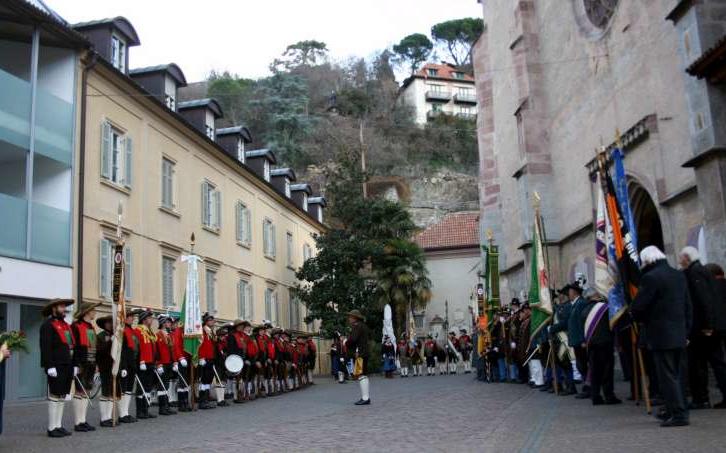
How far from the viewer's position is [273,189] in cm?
3653

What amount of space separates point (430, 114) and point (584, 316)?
81.2 metres

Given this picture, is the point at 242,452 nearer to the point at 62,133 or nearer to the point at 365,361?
the point at 365,361

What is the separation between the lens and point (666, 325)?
8.64 meters

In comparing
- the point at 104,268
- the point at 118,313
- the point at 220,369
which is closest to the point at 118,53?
the point at 104,268

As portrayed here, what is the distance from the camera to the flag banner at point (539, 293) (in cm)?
1566

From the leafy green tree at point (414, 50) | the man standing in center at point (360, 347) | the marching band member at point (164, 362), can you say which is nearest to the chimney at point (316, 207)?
the marching band member at point (164, 362)

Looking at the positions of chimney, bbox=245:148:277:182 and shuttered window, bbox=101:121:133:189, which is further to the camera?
chimney, bbox=245:148:277:182

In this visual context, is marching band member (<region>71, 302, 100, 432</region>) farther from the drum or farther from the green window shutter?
the green window shutter

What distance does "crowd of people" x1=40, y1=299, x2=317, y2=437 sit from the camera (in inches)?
439

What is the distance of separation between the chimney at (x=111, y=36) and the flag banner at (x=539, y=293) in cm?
1367

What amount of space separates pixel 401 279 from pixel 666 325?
105ft

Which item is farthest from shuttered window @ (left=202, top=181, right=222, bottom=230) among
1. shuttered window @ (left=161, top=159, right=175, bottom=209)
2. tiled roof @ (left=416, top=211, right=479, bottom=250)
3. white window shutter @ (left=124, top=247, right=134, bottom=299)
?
tiled roof @ (left=416, top=211, right=479, bottom=250)

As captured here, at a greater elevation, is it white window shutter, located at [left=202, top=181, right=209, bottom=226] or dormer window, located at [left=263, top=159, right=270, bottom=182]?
dormer window, located at [left=263, top=159, right=270, bottom=182]

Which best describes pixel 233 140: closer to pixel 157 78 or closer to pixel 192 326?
pixel 157 78
